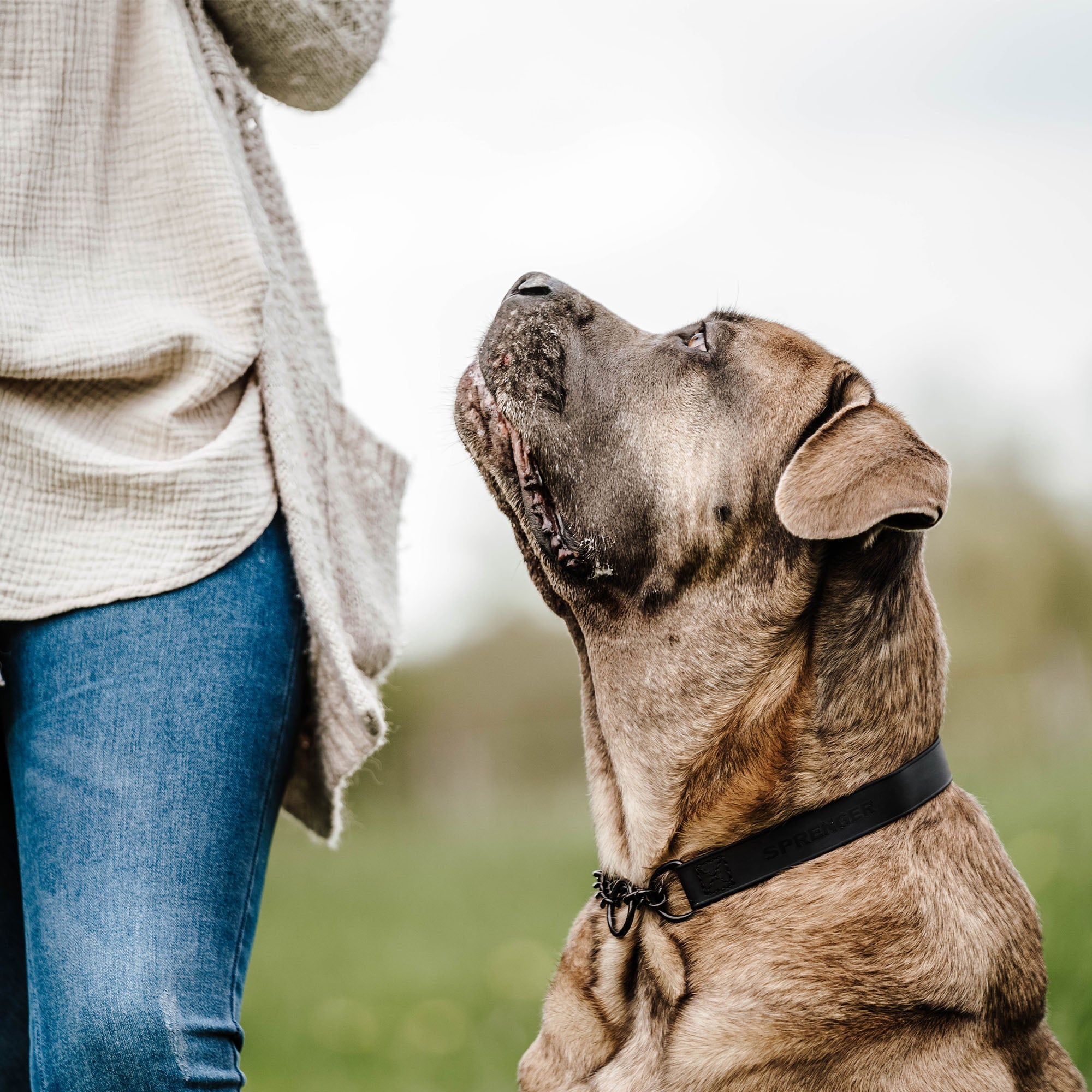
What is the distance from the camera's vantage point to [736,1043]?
7.20 feet

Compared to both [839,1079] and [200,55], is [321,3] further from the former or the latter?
[839,1079]

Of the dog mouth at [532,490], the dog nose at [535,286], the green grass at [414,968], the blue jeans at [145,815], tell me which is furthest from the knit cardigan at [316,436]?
the green grass at [414,968]

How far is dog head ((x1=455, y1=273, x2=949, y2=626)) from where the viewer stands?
8.50 feet

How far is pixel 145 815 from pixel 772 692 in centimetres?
129

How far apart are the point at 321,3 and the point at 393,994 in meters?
4.82

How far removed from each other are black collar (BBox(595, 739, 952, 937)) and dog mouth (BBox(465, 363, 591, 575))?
2.26 ft

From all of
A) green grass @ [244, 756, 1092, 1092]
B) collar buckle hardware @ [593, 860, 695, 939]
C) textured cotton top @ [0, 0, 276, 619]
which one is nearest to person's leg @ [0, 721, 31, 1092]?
textured cotton top @ [0, 0, 276, 619]

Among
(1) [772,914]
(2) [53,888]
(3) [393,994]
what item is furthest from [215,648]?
(3) [393,994]

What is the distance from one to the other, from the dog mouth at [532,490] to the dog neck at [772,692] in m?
0.20

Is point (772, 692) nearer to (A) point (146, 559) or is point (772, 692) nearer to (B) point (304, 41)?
(A) point (146, 559)

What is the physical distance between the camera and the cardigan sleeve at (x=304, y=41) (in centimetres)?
237

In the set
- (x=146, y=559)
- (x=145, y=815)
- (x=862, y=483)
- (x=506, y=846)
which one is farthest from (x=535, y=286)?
(x=506, y=846)

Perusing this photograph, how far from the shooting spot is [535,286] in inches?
112

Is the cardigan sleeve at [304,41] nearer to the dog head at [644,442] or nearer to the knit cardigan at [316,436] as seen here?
the knit cardigan at [316,436]
